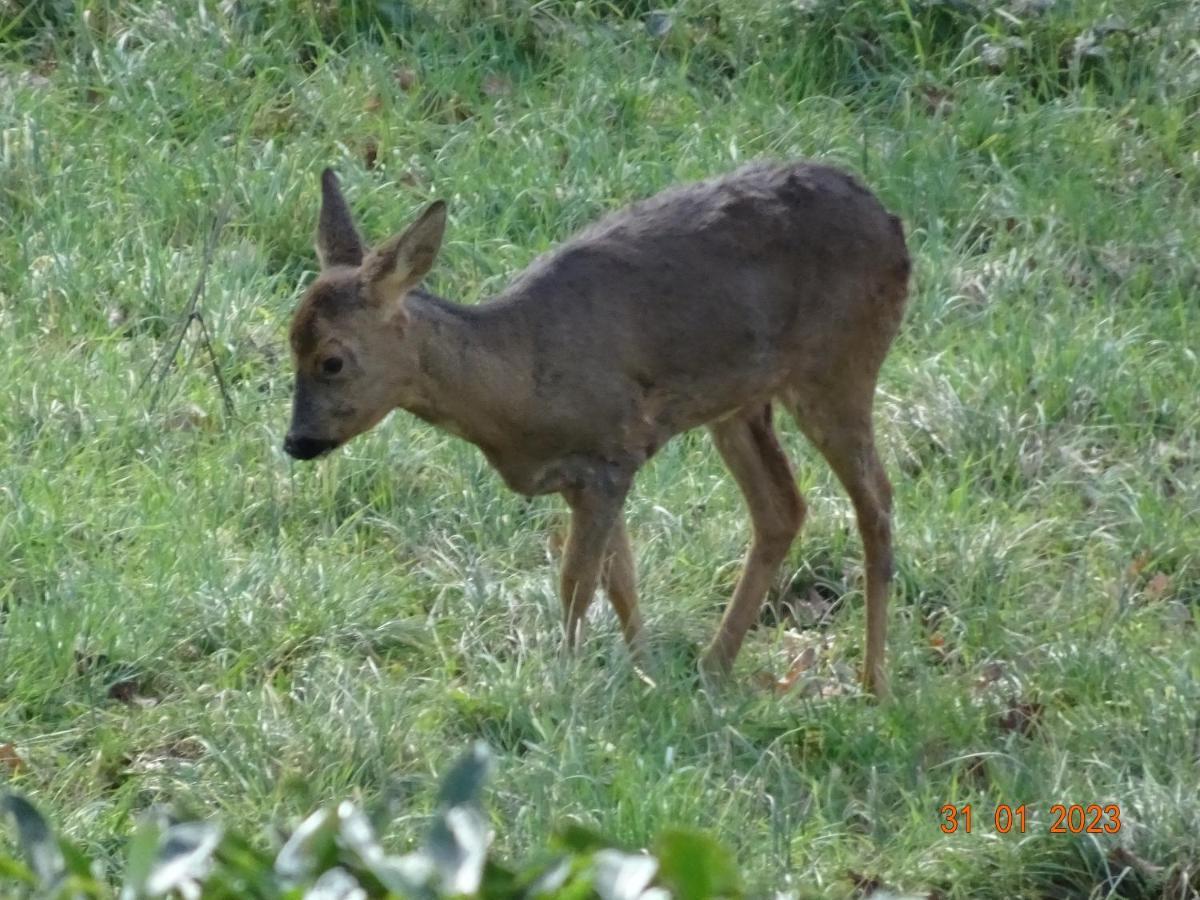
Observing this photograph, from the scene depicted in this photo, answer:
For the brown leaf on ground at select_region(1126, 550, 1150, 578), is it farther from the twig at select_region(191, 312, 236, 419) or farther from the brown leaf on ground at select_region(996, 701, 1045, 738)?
the twig at select_region(191, 312, 236, 419)

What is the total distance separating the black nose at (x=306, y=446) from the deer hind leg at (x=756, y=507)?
1301 mm

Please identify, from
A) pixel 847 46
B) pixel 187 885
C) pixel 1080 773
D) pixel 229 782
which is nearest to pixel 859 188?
pixel 1080 773

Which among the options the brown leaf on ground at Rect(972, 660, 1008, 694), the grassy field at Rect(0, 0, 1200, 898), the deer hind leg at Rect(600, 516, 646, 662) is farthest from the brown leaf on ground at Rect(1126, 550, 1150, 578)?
the deer hind leg at Rect(600, 516, 646, 662)

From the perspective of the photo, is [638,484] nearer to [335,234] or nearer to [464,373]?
[464,373]

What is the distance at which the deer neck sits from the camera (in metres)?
5.81

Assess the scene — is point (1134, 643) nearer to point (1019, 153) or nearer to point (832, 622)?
point (832, 622)

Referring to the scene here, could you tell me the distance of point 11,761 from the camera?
5312mm

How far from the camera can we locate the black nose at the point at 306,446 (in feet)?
18.5

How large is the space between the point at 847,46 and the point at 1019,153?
1080 millimetres

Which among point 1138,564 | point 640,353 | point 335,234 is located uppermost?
point 335,234

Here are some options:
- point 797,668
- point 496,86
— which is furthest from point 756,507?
point 496,86

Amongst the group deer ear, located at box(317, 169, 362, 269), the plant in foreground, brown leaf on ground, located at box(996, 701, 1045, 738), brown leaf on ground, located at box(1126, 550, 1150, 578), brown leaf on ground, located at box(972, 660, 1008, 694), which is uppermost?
the plant in foreground

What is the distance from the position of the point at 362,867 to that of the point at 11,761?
3400mm

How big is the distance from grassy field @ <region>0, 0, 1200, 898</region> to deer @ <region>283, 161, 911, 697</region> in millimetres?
304
